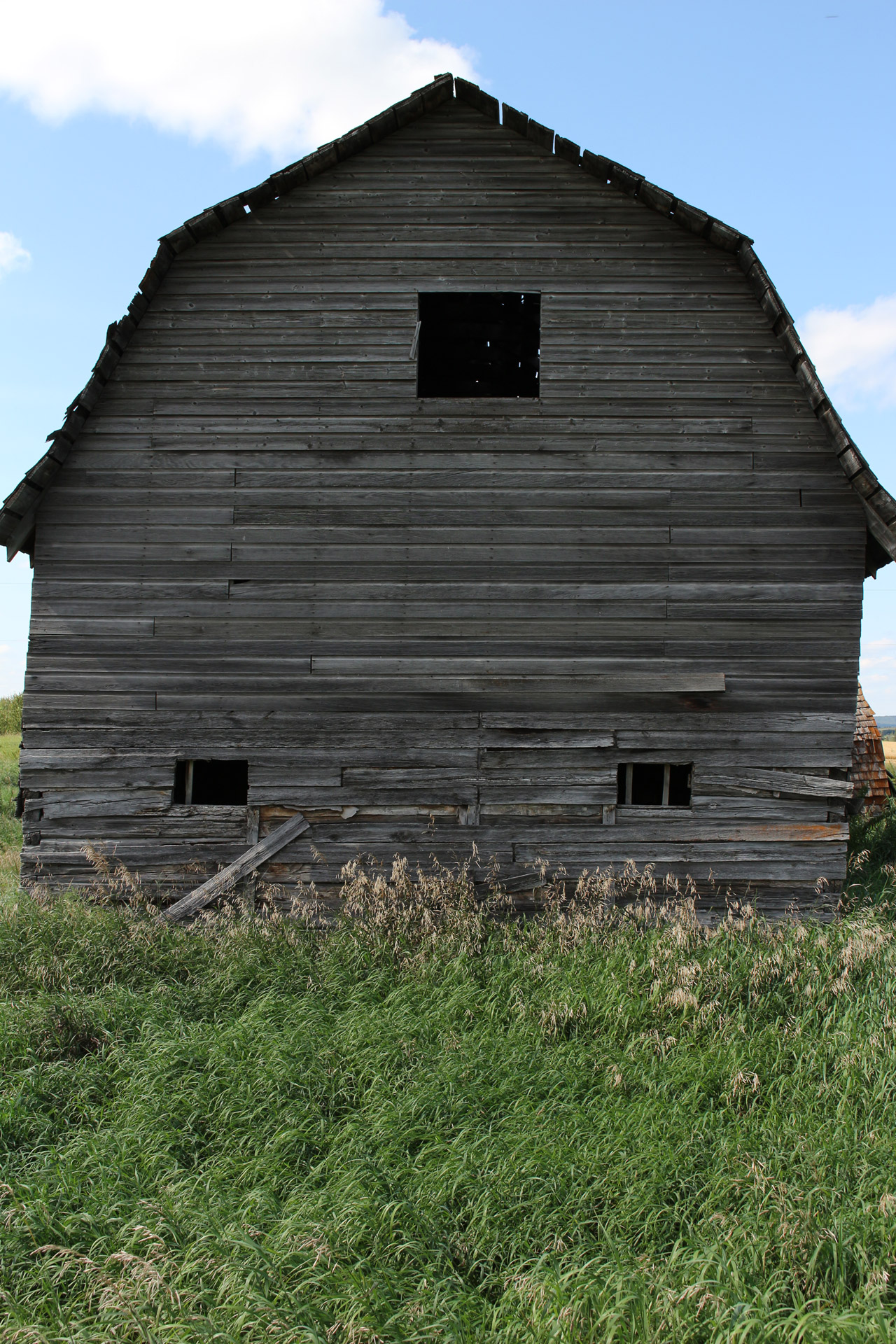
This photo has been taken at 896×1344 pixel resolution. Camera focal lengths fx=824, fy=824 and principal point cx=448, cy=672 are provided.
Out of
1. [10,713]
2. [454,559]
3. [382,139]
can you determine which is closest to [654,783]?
[454,559]

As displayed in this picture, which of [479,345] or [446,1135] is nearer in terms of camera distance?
[446,1135]

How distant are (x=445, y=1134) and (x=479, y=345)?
31.4ft

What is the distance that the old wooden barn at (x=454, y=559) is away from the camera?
828cm

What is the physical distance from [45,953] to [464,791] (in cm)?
394

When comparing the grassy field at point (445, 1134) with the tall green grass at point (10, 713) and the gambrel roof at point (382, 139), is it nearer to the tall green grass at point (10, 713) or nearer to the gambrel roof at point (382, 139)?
the gambrel roof at point (382, 139)

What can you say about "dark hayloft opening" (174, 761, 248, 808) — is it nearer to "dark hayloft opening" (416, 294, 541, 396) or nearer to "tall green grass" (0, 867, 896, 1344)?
"tall green grass" (0, 867, 896, 1344)

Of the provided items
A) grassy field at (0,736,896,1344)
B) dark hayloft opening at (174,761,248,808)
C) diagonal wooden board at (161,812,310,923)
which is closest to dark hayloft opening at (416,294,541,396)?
dark hayloft opening at (174,761,248,808)

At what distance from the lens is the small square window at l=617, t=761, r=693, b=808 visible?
28.4 ft

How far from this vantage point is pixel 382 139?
856cm

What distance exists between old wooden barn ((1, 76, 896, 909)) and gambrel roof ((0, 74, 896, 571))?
40 millimetres

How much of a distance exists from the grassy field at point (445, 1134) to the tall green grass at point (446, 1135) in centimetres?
2

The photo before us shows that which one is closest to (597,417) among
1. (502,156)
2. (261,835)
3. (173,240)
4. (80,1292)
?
(502,156)

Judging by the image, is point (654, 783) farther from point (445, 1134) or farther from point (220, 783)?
point (445, 1134)

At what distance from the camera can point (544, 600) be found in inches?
326
